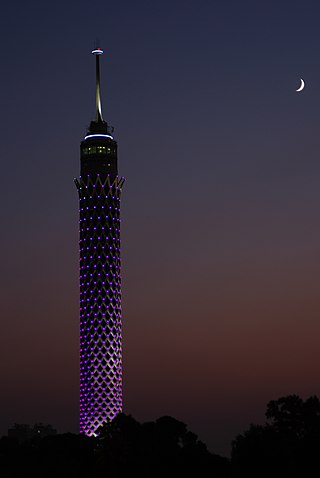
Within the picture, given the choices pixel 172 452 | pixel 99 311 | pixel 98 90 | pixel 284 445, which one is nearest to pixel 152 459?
pixel 172 452

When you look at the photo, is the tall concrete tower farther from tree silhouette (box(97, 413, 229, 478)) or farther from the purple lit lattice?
tree silhouette (box(97, 413, 229, 478))

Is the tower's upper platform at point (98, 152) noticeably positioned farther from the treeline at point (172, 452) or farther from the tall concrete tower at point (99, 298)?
the treeline at point (172, 452)

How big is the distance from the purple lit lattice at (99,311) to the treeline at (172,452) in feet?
103

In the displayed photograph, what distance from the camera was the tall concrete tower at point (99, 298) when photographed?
540 ft

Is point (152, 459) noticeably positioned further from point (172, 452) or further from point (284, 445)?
point (284, 445)

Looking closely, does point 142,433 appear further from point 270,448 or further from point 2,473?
point 270,448

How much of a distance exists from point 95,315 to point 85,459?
45.7 m

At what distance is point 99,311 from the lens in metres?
166

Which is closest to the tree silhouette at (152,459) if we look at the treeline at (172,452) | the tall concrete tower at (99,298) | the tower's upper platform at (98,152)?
the treeline at (172,452)

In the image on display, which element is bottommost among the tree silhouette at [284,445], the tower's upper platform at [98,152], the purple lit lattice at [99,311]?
the tree silhouette at [284,445]

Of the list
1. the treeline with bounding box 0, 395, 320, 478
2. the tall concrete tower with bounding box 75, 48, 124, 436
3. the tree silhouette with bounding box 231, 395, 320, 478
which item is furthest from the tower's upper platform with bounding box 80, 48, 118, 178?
the tree silhouette with bounding box 231, 395, 320, 478

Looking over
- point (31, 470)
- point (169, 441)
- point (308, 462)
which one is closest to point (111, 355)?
point (169, 441)

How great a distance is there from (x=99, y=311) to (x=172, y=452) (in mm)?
57118

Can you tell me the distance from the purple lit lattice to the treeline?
31262mm
